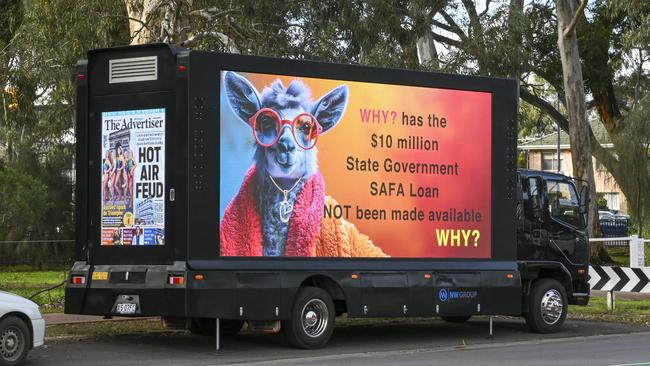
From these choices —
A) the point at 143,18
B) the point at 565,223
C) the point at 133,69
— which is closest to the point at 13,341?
the point at 133,69

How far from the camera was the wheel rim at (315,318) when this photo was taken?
14.5 meters

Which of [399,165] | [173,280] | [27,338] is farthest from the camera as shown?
[399,165]

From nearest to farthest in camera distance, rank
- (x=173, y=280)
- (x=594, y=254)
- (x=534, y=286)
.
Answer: (x=173, y=280) < (x=534, y=286) < (x=594, y=254)

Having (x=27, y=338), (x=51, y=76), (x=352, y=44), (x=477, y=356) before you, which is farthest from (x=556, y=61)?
(x=27, y=338)

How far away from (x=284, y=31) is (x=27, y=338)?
13287 millimetres

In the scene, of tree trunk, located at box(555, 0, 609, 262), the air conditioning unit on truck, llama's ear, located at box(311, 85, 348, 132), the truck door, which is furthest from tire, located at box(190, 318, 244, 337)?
tree trunk, located at box(555, 0, 609, 262)

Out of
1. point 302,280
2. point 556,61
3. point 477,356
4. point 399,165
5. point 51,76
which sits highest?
point 556,61

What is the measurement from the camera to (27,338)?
12578 millimetres

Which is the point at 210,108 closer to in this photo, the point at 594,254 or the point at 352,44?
the point at 352,44

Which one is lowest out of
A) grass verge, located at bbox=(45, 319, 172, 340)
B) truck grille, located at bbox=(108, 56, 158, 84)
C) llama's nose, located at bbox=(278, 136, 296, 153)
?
→ grass verge, located at bbox=(45, 319, 172, 340)

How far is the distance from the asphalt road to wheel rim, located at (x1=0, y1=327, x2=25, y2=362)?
0.57 m

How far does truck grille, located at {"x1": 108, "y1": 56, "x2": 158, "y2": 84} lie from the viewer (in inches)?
554

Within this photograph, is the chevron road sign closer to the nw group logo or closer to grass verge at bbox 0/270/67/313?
the nw group logo

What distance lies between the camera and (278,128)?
14.4 metres
